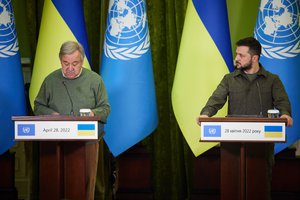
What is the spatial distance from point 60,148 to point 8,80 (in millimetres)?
1515

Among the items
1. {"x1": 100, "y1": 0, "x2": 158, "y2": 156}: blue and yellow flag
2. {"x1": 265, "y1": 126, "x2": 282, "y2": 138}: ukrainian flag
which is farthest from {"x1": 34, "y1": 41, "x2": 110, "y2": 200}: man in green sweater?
{"x1": 265, "y1": 126, "x2": 282, "y2": 138}: ukrainian flag

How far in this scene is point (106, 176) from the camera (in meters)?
4.76

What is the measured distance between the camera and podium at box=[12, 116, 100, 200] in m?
2.77

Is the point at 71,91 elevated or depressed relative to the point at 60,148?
elevated

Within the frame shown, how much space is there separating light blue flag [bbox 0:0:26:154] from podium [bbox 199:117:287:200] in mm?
1994

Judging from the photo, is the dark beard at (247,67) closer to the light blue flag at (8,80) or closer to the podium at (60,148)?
the podium at (60,148)

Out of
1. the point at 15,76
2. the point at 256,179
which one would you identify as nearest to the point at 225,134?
the point at 256,179

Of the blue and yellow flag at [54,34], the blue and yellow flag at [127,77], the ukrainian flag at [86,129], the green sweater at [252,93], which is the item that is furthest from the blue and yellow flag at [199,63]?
the ukrainian flag at [86,129]

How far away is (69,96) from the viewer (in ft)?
10.9

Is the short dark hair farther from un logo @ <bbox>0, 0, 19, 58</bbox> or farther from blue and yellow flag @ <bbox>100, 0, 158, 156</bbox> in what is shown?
un logo @ <bbox>0, 0, 19, 58</bbox>

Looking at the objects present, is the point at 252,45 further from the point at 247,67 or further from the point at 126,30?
the point at 126,30

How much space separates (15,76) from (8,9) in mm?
574

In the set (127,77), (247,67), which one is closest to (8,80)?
(127,77)

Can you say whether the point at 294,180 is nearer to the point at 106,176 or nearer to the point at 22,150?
the point at 106,176
